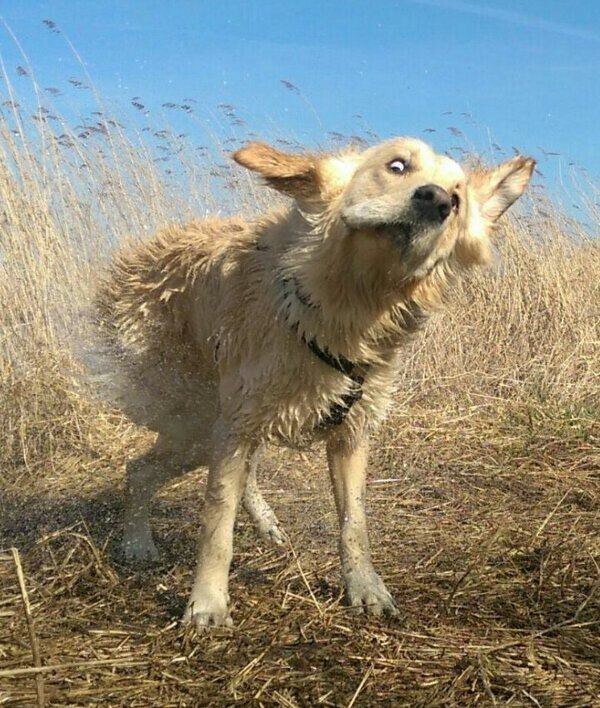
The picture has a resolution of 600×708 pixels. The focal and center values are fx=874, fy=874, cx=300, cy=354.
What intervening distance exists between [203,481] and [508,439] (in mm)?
1745

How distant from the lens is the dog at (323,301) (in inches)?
101

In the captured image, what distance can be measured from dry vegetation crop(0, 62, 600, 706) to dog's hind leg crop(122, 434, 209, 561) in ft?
0.53

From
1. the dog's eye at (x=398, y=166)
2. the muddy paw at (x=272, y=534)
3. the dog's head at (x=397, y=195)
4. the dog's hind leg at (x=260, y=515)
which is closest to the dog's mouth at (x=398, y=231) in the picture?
the dog's head at (x=397, y=195)

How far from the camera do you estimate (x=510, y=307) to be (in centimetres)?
634

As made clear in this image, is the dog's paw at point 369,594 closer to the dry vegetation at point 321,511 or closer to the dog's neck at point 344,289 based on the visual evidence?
the dry vegetation at point 321,511

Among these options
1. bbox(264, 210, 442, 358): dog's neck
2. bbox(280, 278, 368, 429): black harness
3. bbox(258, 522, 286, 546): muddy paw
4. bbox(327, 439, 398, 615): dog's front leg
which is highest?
bbox(264, 210, 442, 358): dog's neck

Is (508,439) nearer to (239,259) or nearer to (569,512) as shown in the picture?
(569,512)

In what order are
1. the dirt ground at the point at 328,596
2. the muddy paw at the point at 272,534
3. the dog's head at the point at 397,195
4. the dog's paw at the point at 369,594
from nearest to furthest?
the dirt ground at the point at 328,596
the dog's head at the point at 397,195
the dog's paw at the point at 369,594
the muddy paw at the point at 272,534

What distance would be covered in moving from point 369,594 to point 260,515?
101 cm

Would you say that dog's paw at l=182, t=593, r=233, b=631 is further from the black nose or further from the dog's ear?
the dog's ear

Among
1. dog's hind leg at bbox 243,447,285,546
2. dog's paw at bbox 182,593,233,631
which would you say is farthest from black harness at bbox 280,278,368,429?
dog's hind leg at bbox 243,447,285,546

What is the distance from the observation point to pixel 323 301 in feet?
8.89

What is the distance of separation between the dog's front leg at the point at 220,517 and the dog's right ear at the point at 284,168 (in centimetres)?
83

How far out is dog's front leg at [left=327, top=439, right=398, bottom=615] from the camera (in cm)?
296
